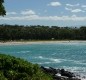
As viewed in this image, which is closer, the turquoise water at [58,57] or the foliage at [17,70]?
the foliage at [17,70]

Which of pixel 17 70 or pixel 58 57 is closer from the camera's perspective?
pixel 17 70

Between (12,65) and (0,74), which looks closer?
(0,74)

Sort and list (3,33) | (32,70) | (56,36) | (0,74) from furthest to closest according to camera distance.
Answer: (56,36)
(3,33)
(32,70)
(0,74)

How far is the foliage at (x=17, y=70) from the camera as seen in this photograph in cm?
1959

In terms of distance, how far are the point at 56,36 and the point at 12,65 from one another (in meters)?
179

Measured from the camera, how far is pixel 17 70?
66.0ft

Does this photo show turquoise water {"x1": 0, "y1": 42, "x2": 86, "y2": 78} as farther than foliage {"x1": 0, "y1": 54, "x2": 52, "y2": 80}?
Yes

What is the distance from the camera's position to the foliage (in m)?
19.6

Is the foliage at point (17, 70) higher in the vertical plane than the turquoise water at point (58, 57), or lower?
higher

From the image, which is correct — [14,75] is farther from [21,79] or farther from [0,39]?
[0,39]

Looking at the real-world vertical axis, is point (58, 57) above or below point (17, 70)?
below

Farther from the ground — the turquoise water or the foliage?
the foliage

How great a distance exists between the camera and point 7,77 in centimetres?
1953

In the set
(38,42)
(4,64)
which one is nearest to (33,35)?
(38,42)
